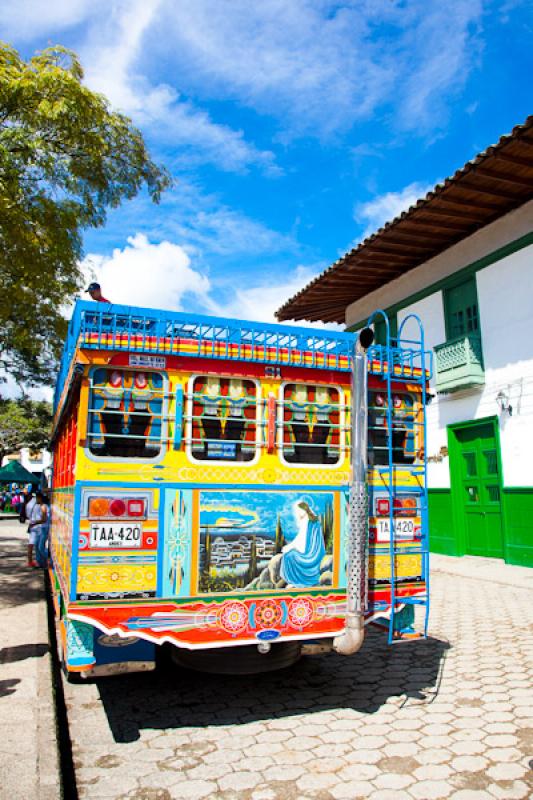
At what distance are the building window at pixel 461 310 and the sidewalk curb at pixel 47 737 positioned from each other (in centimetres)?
1079

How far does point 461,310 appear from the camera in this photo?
13406 mm

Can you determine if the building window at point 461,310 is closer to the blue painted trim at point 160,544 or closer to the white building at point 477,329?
the white building at point 477,329

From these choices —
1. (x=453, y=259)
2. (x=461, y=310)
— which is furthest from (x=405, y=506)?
(x=453, y=259)

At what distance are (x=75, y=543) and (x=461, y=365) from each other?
10.7 meters

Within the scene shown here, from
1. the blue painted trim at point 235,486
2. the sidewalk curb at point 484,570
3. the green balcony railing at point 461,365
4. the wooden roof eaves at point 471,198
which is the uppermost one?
the wooden roof eaves at point 471,198

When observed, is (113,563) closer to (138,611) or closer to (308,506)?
(138,611)

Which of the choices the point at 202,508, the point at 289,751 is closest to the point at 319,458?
the point at 202,508

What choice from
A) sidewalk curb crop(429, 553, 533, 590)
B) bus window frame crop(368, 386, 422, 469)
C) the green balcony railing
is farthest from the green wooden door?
bus window frame crop(368, 386, 422, 469)

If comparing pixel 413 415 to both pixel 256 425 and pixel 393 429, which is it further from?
pixel 256 425

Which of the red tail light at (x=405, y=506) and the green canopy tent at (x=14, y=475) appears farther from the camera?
the green canopy tent at (x=14, y=475)

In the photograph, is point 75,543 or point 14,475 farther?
point 14,475

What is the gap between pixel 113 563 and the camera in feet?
12.2

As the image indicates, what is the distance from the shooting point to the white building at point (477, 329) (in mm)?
11320

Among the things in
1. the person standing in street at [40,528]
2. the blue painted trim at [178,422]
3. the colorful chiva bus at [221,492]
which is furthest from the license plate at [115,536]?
the person standing in street at [40,528]
